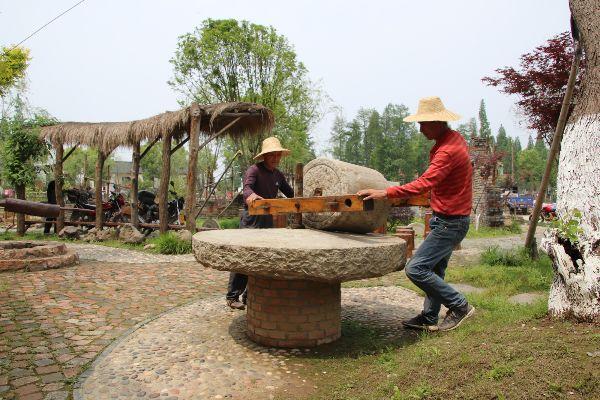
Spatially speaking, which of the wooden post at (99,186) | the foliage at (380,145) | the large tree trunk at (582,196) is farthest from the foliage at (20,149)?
the foliage at (380,145)

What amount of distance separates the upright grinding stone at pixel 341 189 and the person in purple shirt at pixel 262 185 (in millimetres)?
625

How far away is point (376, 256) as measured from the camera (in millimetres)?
3227

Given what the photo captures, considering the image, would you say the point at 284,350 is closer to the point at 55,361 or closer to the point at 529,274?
the point at 55,361

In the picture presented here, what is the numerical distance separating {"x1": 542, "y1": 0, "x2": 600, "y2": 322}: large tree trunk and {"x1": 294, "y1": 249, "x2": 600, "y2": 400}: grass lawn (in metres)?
0.18

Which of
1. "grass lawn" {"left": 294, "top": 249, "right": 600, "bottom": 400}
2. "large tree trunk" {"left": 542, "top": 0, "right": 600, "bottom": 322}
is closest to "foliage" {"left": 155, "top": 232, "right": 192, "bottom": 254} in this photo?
"grass lawn" {"left": 294, "top": 249, "right": 600, "bottom": 400}

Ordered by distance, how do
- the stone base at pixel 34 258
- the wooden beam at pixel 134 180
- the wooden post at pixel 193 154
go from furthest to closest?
the wooden beam at pixel 134 180, the wooden post at pixel 193 154, the stone base at pixel 34 258

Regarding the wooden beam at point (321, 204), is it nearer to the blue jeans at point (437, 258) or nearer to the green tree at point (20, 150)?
the blue jeans at point (437, 258)

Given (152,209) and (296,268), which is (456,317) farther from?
→ (152,209)

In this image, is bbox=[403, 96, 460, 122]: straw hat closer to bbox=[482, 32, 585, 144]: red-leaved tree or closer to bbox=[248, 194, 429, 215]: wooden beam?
bbox=[248, 194, 429, 215]: wooden beam

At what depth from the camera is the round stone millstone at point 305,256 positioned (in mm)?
3043

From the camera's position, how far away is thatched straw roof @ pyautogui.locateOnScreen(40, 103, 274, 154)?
980 cm

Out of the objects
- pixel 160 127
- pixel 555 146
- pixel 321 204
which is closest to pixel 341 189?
pixel 321 204

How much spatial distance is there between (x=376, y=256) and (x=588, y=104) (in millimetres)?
1929

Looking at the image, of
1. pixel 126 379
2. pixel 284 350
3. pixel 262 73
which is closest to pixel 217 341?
pixel 284 350
